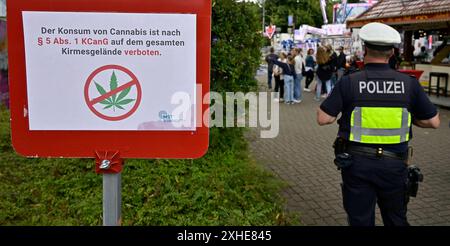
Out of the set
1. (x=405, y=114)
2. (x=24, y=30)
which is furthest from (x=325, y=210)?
(x=24, y=30)

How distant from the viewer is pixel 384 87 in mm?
2760

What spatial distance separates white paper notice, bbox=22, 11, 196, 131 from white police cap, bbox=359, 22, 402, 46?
1430mm

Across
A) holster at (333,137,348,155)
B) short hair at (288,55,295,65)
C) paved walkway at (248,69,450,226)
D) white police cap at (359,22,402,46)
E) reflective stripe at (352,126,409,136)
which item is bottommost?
paved walkway at (248,69,450,226)

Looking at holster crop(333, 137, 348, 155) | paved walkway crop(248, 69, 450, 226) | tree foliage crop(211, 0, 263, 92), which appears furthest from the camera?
tree foliage crop(211, 0, 263, 92)

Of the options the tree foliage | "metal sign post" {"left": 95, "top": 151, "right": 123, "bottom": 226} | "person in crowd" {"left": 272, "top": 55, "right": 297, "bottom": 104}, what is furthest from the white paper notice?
"person in crowd" {"left": 272, "top": 55, "right": 297, "bottom": 104}

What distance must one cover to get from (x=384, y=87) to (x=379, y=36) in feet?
1.12

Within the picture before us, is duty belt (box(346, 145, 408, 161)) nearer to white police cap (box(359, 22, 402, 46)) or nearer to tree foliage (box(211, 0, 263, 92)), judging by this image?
white police cap (box(359, 22, 402, 46))

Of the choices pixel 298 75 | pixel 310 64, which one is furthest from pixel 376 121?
pixel 310 64

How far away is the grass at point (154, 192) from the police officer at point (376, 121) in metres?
1.12

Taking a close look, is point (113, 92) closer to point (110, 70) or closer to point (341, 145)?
point (110, 70)

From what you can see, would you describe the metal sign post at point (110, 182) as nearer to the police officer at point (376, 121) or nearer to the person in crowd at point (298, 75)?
the police officer at point (376, 121)

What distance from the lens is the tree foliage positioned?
511cm

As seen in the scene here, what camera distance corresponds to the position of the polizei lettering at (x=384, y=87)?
9.06 ft

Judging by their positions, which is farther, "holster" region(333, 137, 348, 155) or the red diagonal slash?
"holster" region(333, 137, 348, 155)
